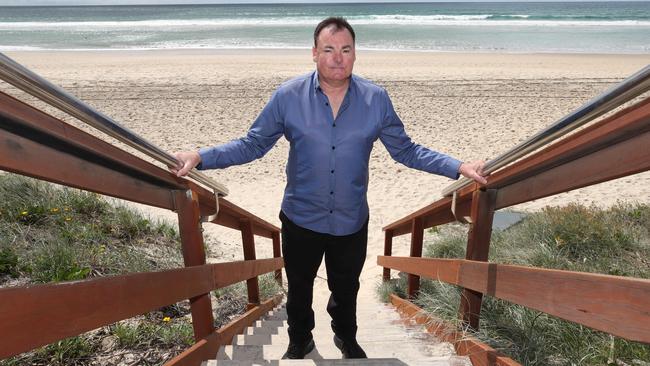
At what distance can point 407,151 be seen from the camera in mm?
2912

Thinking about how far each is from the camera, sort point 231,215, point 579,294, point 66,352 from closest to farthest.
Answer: point 579,294, point 66,352, point 231,215

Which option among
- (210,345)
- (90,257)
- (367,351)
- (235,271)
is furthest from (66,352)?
(367,351)

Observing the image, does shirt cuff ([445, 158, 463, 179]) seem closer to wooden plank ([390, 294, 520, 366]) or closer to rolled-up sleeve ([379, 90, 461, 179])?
rolled-up sleeve ([379, 90, 461, 179])

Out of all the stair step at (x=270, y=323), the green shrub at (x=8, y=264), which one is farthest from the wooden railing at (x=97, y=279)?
the green shrub at (x=8, y=264)

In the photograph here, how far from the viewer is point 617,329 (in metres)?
1.37

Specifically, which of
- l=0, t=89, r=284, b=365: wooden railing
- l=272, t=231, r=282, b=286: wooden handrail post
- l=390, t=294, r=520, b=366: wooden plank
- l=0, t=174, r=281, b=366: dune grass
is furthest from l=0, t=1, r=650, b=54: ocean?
l=0, t=89, r=284, b=365: wooden railing

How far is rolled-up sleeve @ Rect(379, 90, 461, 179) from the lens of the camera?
2.74m

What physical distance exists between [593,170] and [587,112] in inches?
7.3

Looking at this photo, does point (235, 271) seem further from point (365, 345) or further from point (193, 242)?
point (365, 345)

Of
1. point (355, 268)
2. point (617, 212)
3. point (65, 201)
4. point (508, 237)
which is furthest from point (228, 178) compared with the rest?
point (355, 268)

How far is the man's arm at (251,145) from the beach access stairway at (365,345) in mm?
972

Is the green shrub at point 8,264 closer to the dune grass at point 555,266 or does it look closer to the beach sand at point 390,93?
the dune grass at point 555,266

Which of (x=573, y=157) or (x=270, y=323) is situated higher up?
(x=573, y=157)

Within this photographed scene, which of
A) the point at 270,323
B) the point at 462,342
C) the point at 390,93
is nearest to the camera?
the point at 462,342
